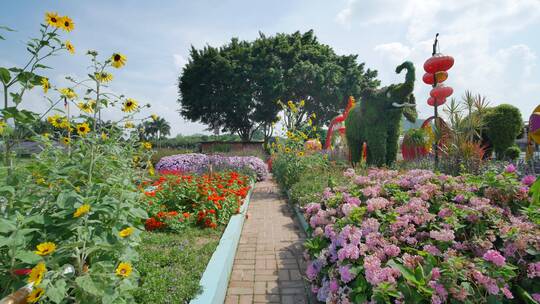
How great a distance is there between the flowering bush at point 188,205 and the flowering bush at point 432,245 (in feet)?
6.47

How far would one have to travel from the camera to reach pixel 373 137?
769 cm

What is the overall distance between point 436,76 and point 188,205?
7954 millimetres

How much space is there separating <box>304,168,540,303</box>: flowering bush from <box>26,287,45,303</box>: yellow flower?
165cm

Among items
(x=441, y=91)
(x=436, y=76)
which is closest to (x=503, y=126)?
(x=441, y=91)

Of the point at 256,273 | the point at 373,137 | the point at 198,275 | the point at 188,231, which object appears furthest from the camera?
the point at 373,137

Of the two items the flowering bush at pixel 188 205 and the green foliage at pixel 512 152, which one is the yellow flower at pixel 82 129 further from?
A: the green foliage at pixel 512 152

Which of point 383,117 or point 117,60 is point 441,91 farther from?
point 117,60

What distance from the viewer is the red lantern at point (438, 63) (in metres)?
7.93

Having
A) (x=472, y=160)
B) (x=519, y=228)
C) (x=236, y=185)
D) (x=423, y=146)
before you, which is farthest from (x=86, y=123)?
(x=423, y=146)

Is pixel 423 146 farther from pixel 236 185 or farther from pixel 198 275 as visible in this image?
pixel 198 275

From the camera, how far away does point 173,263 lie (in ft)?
9.80

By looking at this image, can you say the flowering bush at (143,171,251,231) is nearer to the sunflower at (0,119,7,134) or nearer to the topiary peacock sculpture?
the sunflower at (0,119,7,134)

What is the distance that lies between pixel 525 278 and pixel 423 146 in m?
9.66

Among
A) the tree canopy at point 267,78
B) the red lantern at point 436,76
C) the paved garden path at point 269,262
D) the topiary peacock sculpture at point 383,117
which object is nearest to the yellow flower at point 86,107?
the paved garden path at point 269,262
